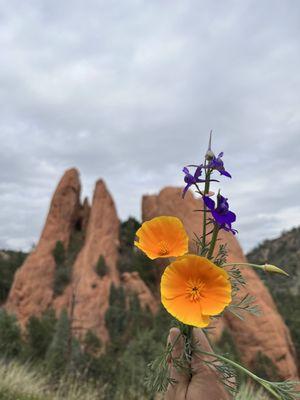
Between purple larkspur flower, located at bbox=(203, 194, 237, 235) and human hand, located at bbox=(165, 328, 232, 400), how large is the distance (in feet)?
1.24

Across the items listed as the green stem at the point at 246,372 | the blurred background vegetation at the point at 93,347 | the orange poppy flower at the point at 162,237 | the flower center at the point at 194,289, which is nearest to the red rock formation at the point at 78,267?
the blurred background vegetation at the point at 93,347

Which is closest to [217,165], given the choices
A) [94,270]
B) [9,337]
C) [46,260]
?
[9,337]

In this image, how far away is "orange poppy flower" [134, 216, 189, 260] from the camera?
49.7 inches

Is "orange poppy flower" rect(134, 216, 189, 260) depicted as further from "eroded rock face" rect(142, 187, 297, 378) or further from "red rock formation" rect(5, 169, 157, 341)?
"red rock formation" rect(5, 169, 157, 341)

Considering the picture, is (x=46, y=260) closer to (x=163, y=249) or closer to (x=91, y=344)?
(x=91, y=344)

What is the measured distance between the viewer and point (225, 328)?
48.2 ft

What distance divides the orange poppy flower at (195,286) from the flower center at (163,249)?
0.32 feet

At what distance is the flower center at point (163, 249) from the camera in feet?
4.16

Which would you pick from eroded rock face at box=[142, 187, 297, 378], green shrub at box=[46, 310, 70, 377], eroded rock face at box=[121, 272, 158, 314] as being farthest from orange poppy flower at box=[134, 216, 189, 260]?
eroded rock face at box=[121, 272, 158, 314]

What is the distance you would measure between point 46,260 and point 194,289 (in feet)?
70.4

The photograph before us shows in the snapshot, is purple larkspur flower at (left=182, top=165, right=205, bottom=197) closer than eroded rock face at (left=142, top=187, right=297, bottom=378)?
Yes

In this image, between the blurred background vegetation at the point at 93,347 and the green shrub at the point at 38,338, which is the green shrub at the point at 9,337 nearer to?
the blurred background vegetation at the point at 93,347

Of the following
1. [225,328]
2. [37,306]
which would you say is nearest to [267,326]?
[225,328]

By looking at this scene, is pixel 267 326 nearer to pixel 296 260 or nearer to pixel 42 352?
pixel 42 352
